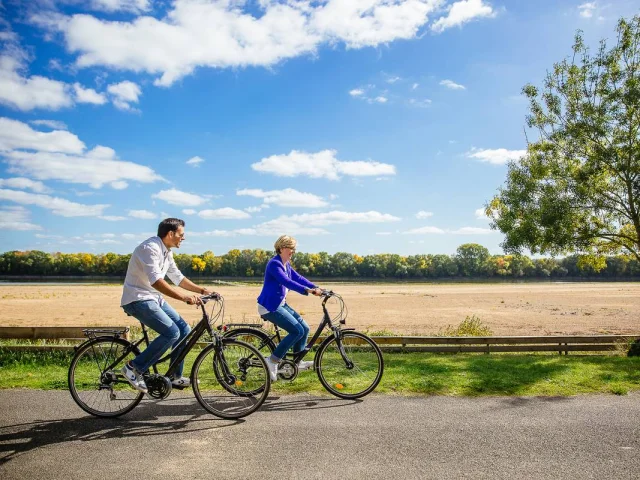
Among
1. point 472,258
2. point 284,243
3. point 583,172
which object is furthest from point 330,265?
point 284,243

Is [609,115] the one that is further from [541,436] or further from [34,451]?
[34,451]

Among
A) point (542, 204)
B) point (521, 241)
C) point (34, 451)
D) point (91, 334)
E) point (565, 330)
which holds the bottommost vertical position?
point (565, 330)

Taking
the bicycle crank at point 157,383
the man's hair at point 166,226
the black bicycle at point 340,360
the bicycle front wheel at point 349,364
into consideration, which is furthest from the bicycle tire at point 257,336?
the man's hair at point 166,226

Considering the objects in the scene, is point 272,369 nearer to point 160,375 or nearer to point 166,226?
point 160,375

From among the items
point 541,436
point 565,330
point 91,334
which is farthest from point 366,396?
point 565,330

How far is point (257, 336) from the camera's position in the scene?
20.2 feet

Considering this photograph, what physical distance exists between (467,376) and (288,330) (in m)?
3.07

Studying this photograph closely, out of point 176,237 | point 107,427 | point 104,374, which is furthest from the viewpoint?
point 176,237

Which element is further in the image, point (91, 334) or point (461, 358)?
point (461, 358)

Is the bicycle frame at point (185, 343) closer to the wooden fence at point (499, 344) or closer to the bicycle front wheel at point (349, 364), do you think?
the bicycle front wheel at point (349, 364)

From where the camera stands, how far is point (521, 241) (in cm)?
1300

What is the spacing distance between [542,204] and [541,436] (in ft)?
31.7

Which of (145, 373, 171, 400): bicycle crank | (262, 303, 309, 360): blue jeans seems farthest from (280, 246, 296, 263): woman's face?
(145, 373, 171, 400): bicycle crank

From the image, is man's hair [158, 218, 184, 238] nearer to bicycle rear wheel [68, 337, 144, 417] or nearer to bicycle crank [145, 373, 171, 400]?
bicycle rear wheel [68, 337, 144, 417]
